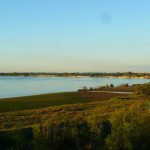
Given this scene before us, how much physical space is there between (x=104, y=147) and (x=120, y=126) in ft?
4.63

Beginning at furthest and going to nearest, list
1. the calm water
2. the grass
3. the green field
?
the calm water, the green field, the grass

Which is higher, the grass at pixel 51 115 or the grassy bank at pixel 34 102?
the grass at pixel 51 115

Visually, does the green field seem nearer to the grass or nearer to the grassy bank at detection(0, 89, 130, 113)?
the grassy bank at detection(0, 89, 130, 113)

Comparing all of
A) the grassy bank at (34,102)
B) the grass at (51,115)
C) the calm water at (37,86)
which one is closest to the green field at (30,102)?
the grassy bank at (34,102)

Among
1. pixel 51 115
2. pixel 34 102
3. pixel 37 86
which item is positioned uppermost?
pixel 51 115

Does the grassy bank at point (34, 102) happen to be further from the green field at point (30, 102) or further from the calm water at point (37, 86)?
the calm water at point (37, 86)

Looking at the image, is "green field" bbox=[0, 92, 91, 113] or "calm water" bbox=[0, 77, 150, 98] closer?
"green field" bbox=[0, 92, 91, 113]

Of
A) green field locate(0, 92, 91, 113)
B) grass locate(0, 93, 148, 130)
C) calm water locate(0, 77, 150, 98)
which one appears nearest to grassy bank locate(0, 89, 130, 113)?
green field locate(0, 92, 91, 113)

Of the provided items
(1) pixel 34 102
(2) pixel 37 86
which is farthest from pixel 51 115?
(2) pixel 37 86

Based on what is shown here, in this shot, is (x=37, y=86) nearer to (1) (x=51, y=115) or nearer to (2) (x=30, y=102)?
(2) (x=30, y=102)

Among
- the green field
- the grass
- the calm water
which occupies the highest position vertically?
the grass

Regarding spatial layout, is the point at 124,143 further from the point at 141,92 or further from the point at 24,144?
the point at 141,92

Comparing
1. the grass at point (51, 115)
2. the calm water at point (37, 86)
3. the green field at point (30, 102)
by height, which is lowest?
the calm water at point (37, 86)

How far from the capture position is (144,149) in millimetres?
12812
